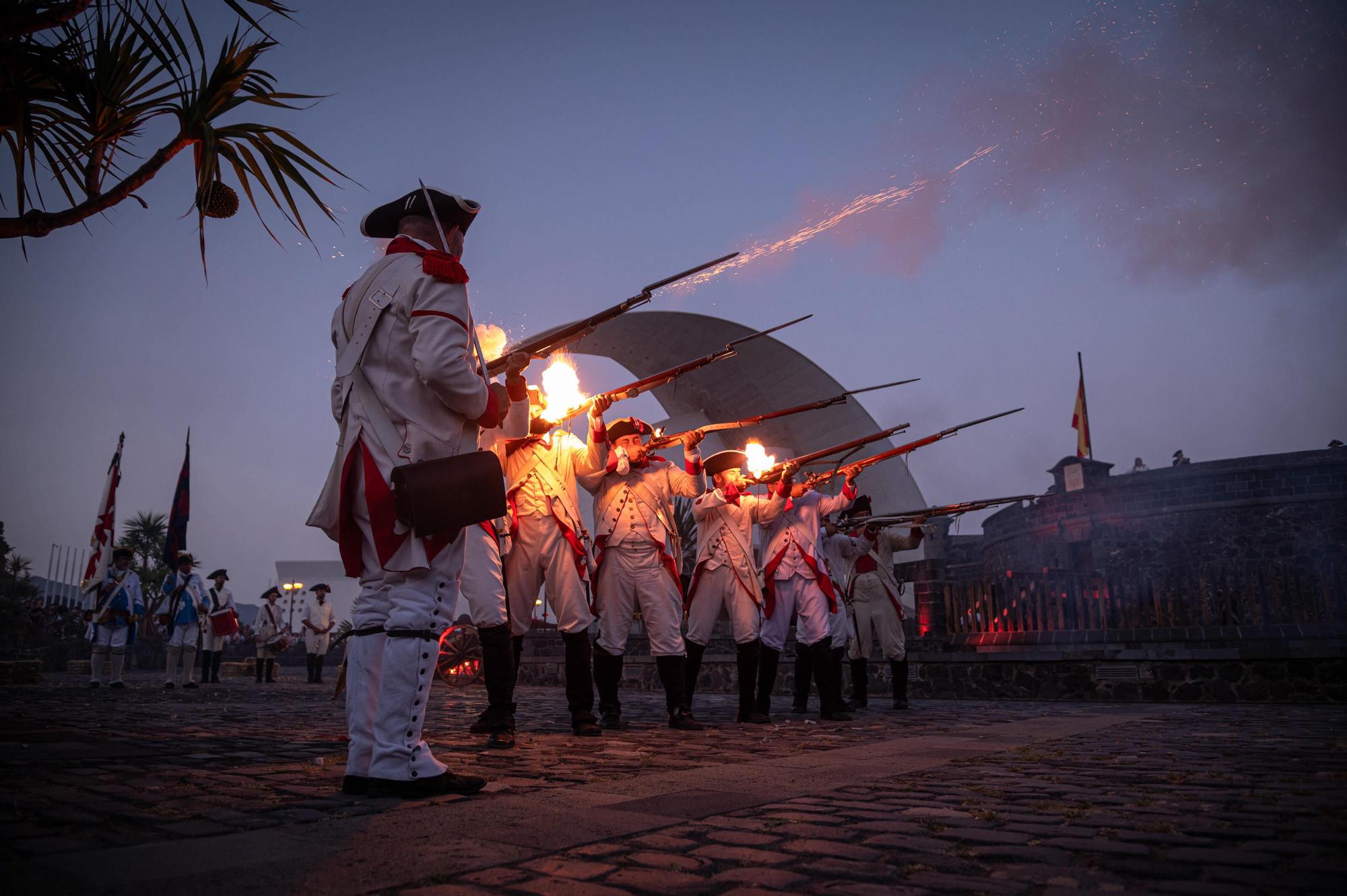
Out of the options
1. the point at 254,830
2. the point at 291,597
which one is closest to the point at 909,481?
the point at 291,597

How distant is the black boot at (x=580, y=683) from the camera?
221 inches

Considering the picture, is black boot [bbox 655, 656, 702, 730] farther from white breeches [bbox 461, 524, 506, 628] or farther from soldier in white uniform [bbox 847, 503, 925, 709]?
soldier in white uniform [bbox 847, 503, 925, 709]

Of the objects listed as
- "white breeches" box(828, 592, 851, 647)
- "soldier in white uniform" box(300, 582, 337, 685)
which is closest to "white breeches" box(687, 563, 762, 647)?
"white breeches" box(828, 592, 851, 647)

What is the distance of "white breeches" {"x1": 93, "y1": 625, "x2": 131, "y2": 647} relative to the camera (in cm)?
1284

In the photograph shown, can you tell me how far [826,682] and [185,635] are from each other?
10431 millimetres

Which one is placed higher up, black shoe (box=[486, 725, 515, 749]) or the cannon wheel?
the cannon wheel

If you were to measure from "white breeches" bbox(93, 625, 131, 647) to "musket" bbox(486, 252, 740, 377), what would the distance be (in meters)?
10.7

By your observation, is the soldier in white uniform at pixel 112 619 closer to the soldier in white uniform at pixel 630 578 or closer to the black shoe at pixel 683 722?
the soldier in white uniform at pixel 630 578

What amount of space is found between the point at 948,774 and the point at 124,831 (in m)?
3.04

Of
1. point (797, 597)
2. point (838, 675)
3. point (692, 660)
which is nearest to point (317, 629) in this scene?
point (692, 660)

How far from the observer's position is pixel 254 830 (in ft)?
8.16

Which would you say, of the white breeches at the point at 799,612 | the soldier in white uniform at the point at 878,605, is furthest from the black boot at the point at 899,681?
the white breeches at the point at 799,612

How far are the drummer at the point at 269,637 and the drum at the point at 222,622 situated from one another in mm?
1242

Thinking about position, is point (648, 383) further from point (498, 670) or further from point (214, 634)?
point (214, 634)
